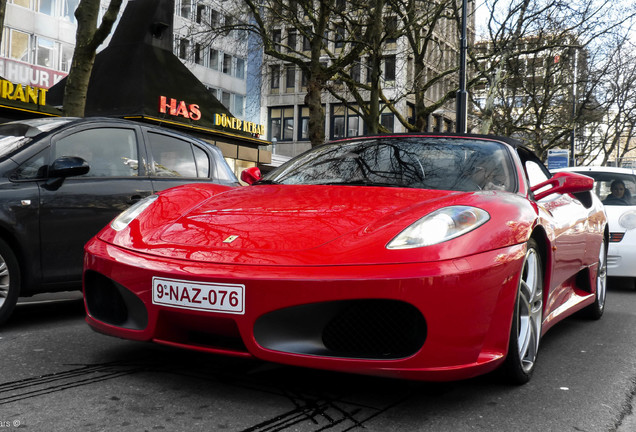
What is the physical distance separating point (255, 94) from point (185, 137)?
36.3m

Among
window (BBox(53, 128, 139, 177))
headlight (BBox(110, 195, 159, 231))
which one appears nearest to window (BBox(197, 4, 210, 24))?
window (BBox(53, 128, 139, 177))

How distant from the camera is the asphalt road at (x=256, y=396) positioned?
8.84 ft

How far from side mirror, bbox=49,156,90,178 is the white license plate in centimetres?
215

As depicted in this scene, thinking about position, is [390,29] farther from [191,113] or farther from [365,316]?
[365,316]

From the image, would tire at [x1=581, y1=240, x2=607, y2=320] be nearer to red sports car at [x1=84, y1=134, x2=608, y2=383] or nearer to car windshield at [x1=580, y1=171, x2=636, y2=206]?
red sports car at [x1=84, y1=134, x2=608, y2=383]

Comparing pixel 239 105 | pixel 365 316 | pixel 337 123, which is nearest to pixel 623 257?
pixel 365 316

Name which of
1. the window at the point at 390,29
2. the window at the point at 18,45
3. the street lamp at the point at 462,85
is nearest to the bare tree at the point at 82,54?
the window at the point at 390,29

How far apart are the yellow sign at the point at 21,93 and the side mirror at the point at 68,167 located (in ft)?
50.6

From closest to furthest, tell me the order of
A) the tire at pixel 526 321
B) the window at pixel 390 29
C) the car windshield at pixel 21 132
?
the tire at pixel 526 321 < the car windshield at pixel 21 132 < the window at pixel 390 29

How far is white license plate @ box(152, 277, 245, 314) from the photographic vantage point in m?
2.79

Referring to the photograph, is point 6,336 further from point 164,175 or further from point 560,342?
point 560,342

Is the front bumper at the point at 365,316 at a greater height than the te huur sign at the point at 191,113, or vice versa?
the te huur sign at the point at 191,113

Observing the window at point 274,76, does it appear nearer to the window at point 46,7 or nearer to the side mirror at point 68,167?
the window at point 46,7

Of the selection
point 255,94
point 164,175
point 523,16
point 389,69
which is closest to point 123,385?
point 164,175
